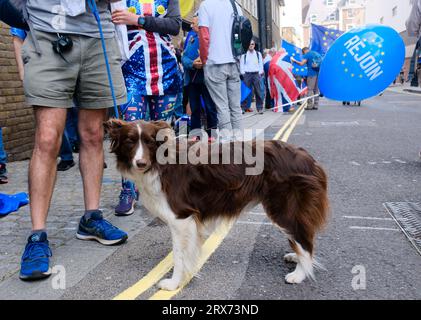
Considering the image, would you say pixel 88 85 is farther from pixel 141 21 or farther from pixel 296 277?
pixel 296 277

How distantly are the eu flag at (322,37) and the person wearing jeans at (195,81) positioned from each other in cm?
732

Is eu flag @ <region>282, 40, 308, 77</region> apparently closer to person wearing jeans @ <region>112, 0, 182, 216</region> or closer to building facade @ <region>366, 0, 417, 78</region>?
person wearing jeans @ <region>112, 0, 182, 216</region>

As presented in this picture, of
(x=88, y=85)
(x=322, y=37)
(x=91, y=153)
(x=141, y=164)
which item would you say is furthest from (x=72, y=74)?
(x=322, y=37)

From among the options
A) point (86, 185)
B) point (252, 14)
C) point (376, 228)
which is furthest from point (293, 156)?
point (252, 14)

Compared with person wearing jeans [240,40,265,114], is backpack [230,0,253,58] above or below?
above

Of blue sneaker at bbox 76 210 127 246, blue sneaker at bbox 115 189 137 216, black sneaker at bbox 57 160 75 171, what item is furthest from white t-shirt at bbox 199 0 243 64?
blue sneaker at bbox 76 210 127 246

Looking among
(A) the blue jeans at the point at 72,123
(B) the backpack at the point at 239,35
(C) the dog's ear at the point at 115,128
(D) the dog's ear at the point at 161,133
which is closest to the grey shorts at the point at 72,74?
(C) the dog's ear at the point at 115,128

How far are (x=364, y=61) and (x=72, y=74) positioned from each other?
3.35m

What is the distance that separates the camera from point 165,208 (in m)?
2.79

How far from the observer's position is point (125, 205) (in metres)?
4.20

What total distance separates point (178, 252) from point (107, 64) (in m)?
1.57

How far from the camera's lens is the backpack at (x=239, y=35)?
6.25m

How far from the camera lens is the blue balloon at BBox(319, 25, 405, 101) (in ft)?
16.3

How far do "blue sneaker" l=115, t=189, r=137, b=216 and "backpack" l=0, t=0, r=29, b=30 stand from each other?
71.3 inches
